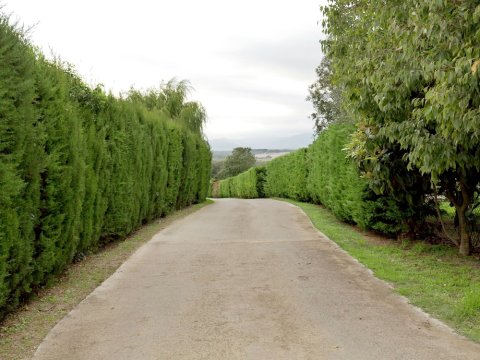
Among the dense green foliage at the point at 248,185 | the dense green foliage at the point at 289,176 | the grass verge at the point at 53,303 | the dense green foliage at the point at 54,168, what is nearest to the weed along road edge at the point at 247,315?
the grass verge at the point at 53,303

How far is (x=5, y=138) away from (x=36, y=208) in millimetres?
1130

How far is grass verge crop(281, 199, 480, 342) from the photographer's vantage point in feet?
15.3

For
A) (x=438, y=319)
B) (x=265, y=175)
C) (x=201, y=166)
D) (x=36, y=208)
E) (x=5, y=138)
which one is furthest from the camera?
(x=265, y=175)

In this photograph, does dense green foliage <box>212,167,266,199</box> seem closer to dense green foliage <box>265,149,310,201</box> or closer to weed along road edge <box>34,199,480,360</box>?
dense green foliage <box>265,149,310,201</box>

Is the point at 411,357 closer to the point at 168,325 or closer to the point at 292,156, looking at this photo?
the point at 168,325

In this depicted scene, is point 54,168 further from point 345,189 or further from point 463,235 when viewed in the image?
point 345,189

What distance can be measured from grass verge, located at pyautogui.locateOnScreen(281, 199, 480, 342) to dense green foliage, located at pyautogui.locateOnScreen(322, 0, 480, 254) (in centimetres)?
83

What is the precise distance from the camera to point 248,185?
37438 millimetres

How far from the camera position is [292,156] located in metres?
23.7

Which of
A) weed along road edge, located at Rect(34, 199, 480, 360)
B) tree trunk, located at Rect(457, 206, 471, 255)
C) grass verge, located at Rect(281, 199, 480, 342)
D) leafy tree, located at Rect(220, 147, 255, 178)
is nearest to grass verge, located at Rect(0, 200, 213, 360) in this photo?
weed along road edge, located at Rect(34, 199, 480, 360)

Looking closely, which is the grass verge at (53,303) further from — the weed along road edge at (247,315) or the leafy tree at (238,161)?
the leafy tree at (238,161)

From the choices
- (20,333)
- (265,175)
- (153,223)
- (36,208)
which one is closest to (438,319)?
(20,333)

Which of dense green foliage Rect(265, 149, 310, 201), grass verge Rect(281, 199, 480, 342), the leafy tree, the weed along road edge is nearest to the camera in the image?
the weed along road edge

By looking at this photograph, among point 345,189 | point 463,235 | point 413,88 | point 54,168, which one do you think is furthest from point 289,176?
point 54,168
